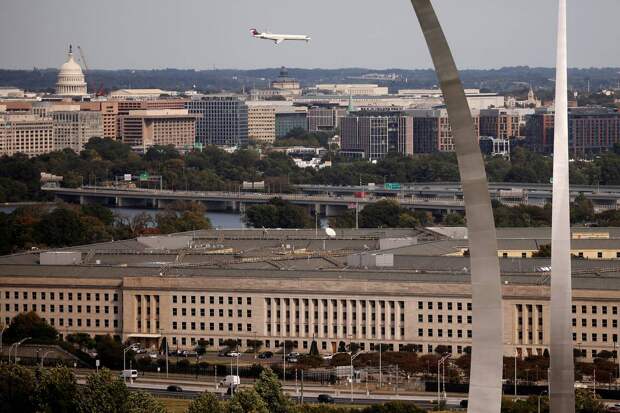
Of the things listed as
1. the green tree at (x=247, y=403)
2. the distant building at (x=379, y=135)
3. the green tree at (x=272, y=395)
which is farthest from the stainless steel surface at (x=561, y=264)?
the distant building at (x=379, y=135)

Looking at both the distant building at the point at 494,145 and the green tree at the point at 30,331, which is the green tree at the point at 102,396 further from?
the distant building at the point at 494,145

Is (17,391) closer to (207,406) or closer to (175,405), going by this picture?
(207,406)

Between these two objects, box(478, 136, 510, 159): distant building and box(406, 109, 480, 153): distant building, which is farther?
box(406, 109, 480, 153): distant building

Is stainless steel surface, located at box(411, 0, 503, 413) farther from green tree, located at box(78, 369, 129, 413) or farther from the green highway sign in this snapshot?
the green highway sign

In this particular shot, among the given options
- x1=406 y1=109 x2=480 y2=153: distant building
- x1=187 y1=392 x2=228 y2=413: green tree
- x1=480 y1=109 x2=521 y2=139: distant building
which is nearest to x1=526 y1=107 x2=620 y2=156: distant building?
x1=480 y1=109 x2=521 y2=139: distant building

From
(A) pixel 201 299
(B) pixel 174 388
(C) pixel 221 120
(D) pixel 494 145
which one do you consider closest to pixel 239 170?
(D) pixel 494 145

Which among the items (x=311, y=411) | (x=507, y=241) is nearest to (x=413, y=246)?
(x=507, y=241)

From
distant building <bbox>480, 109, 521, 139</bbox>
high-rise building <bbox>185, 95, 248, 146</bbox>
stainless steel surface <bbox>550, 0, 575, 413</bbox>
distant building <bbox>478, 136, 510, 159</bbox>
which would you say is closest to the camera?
stainless steel surface <bbox>550, 0, 575, 413</bbox>
